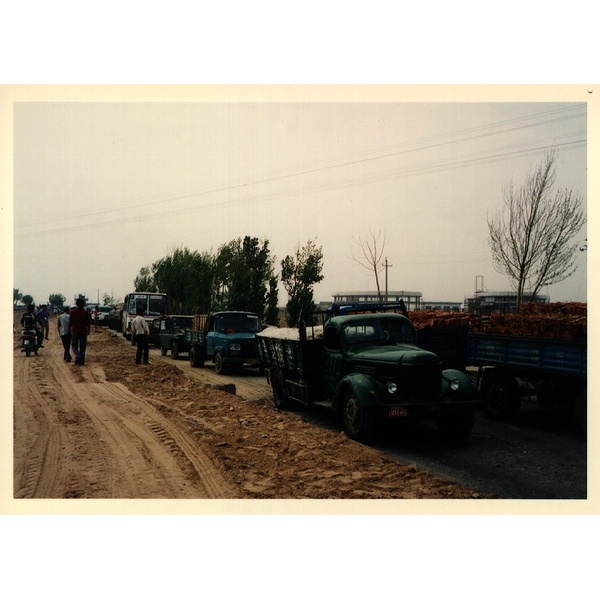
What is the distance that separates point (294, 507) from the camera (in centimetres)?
711

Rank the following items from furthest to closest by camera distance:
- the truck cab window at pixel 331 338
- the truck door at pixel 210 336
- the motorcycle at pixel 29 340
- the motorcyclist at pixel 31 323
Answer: the truck door at pixel 210 336 → the motorcycle at pixel 29 340 → the motorcyclist at pixel 31 323 → the truck cab window at pixel 331 338

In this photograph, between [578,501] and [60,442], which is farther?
[60,442]

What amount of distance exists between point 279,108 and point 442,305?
5.86 metres

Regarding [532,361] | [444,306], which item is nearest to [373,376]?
[532,361]

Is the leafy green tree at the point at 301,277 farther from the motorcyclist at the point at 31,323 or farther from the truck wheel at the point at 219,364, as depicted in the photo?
the motorcyclist at the point at 31,323

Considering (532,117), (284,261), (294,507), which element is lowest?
(294,507)

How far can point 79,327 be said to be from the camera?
14.3 meters

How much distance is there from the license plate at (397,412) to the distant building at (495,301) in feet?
11.6

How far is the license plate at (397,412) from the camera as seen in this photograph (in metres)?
8.50

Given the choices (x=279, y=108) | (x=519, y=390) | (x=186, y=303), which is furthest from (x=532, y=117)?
(x=186, y=303)

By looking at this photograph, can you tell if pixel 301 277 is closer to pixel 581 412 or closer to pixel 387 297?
pixel 387 297

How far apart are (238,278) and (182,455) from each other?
9.21m

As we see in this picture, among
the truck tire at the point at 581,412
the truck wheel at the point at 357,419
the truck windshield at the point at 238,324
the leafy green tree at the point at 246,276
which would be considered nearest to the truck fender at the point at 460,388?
the truck wheel at the point at 357,419

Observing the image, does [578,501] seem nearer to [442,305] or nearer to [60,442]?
[442,305]
